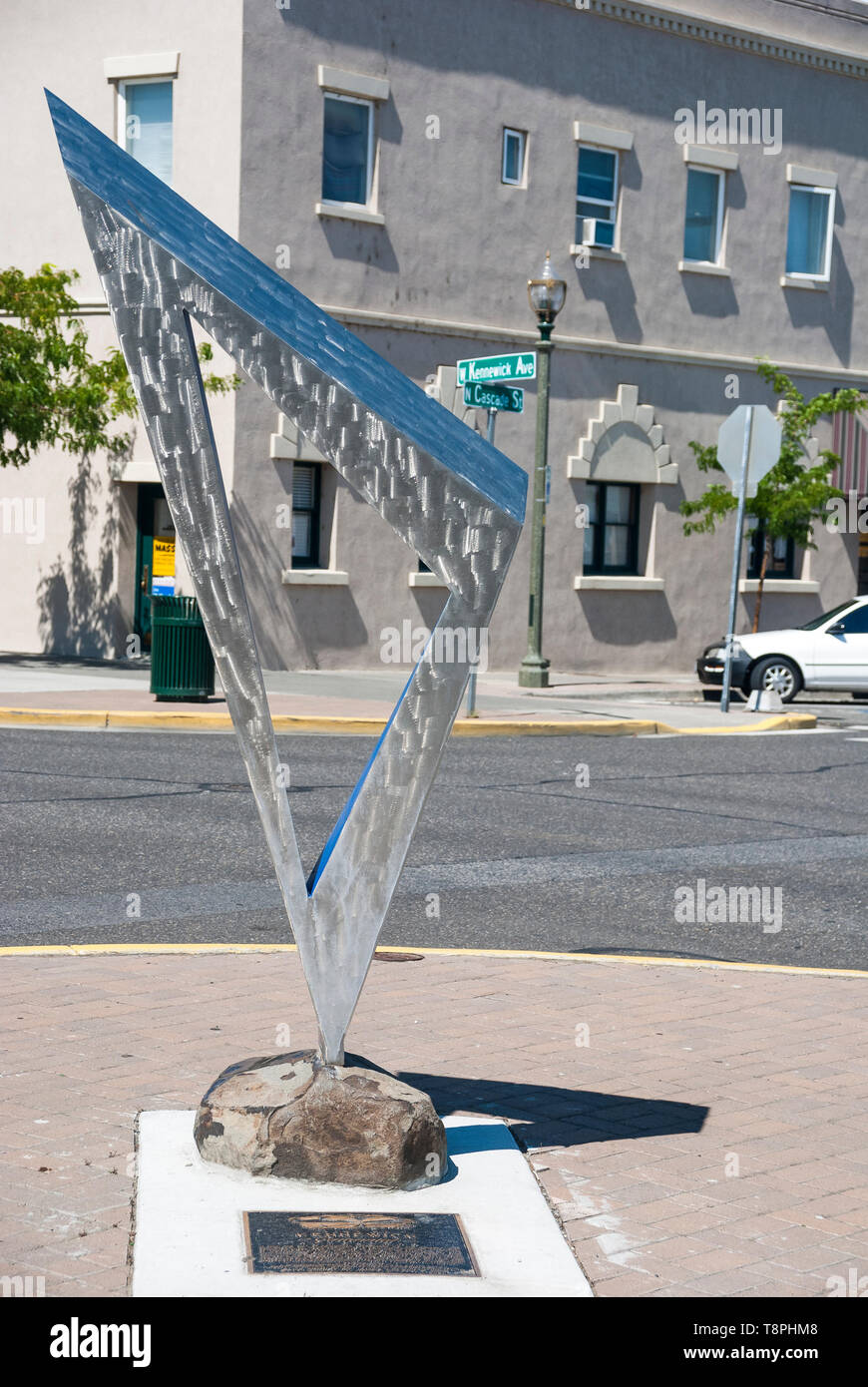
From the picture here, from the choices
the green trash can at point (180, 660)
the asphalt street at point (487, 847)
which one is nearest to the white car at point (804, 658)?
the asphalt street at point (487, 847)

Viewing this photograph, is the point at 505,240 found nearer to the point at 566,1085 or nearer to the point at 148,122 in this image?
the point at 148,122

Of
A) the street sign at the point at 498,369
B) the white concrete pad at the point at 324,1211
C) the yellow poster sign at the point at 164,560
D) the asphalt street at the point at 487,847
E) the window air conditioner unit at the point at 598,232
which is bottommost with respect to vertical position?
the asphalt street at the point at 487,847

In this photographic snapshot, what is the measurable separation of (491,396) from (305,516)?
22.6 feet

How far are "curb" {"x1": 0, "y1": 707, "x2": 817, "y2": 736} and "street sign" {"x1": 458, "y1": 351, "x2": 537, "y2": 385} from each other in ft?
11.4

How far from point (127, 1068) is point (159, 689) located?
40.7 ft

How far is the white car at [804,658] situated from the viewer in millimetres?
22062

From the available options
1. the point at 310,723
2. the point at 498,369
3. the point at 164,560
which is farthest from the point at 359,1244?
the point at 164,560

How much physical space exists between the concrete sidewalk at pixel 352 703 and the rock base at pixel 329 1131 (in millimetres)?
12063

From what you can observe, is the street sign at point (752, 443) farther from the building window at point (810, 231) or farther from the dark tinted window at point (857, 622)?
the building window at point (810, 231)

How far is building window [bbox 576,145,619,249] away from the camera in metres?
26.1

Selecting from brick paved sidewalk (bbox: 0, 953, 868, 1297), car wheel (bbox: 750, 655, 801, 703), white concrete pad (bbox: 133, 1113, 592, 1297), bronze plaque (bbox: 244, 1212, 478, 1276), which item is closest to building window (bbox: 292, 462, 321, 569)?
car wheel (bbox: 750, 655, 801, 703)

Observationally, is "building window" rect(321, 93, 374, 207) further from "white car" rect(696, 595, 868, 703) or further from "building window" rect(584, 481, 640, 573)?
"white car" rect(696, 595, 868, 703)

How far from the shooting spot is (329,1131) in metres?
4.55
